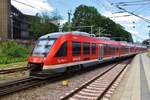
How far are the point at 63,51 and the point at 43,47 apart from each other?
127 cm

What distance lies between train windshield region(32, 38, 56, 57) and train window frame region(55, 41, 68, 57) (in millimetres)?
610

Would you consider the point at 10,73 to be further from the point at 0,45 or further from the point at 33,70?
the point at 0,45

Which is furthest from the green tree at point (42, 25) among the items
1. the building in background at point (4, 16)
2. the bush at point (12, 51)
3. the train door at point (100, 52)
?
the train door at point (100, 52)

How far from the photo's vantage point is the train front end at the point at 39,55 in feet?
56.8

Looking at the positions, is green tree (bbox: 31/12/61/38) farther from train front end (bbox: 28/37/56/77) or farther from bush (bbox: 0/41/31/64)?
train front end (bbox: 28/37/56/77)

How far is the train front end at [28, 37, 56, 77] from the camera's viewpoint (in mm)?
17306

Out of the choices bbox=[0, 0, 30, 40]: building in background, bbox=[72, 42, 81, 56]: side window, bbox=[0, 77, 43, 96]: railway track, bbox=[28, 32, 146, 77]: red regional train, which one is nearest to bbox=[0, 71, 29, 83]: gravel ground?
bbox=[0, 77, 43, 96]: railway track

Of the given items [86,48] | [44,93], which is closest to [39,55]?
[44,93]

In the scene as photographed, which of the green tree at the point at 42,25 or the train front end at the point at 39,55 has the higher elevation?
the green tree at the point at 42,25

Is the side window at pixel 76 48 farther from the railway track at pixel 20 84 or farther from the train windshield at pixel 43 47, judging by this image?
the train windshield at pixel 43 47

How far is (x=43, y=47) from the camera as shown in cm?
1831

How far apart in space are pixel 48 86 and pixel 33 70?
2.08 meters

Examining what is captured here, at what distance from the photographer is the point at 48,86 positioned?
15773 mm

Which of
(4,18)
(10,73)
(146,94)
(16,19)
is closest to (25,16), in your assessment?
(16,19)
